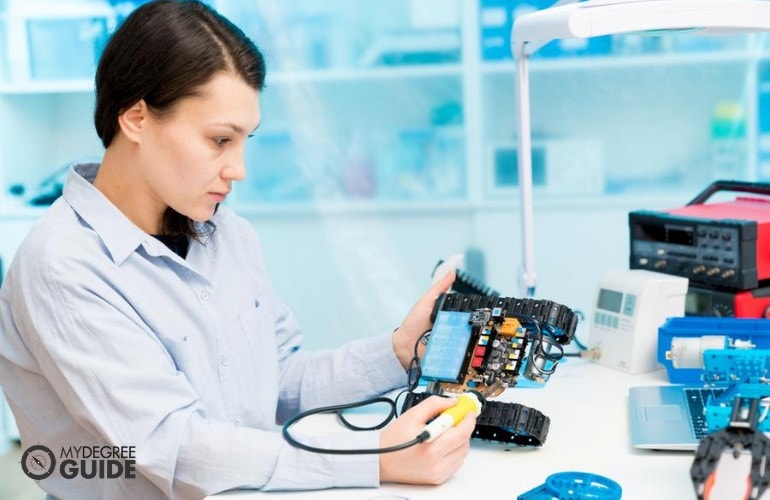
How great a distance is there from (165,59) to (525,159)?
2.24 feet

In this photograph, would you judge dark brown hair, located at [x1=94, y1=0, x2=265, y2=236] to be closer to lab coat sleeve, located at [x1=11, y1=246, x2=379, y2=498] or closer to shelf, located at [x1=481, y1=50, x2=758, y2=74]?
lab coat sleeve, located at [x1=11, y1=246, x2=379, y2=498]

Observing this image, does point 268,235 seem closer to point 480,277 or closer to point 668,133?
point 480,277

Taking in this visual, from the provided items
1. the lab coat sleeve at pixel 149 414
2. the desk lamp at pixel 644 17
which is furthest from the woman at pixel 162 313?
the desk lamp at pixel 644 17

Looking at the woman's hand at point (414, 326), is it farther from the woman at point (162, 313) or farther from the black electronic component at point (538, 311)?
the woman at point (162, 313)

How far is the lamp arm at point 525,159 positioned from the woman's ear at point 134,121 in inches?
26.2

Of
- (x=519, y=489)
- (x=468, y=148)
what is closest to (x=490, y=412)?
(x=519, y=489)

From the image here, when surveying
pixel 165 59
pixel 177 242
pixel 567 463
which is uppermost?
pixel 165 59

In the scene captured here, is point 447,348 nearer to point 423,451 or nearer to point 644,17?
point 423,451

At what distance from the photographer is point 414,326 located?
1479mm

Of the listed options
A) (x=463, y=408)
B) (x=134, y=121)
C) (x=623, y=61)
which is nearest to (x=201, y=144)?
(x=134, y=121)

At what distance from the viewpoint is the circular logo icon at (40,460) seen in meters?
1.29

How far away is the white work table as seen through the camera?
1.11m

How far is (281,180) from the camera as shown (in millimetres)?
3281

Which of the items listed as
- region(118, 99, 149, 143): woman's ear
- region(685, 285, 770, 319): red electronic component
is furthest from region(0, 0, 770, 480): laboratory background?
region(118, 99, 149, 143): woman's ear
